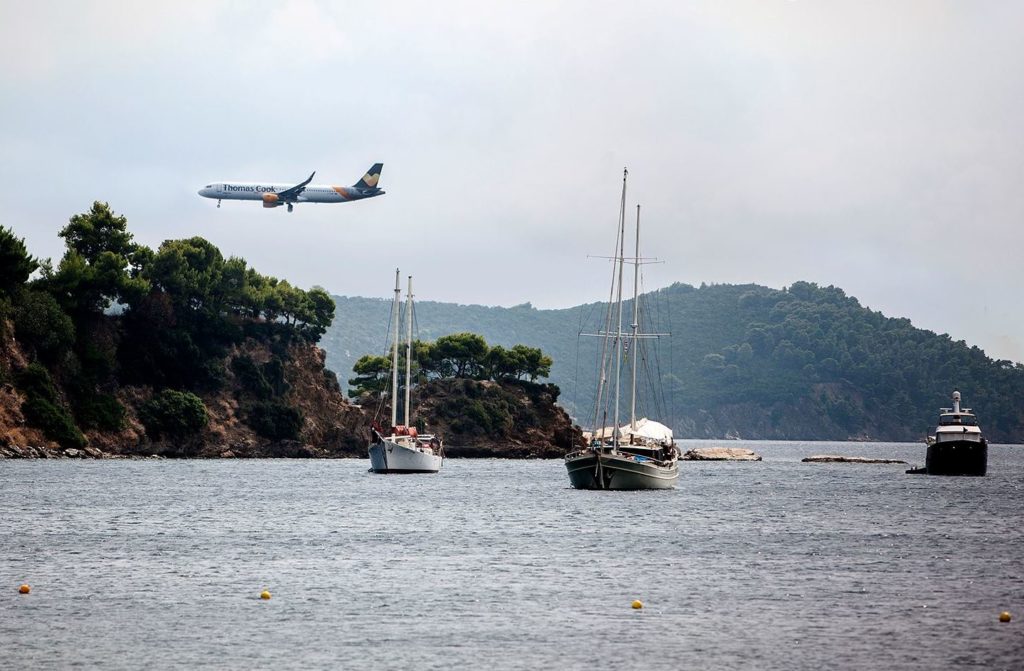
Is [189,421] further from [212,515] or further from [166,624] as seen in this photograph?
[166,624]

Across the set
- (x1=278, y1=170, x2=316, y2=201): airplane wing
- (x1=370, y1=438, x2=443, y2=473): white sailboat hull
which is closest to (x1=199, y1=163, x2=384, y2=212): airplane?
(x1=278, y1=170, x2=316, y2=201): airplane wing

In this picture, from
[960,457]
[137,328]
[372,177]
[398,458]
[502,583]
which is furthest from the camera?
[372,177]

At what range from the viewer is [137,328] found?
16975cm

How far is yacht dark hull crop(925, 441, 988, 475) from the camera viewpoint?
407 ft

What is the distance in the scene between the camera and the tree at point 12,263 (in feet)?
481

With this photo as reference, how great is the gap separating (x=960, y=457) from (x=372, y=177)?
322 feet

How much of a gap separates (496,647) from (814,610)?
33.8 ft

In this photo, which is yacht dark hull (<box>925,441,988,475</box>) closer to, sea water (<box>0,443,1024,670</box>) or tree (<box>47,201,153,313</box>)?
A: sea water (<box>0,443,1024,670</box>)

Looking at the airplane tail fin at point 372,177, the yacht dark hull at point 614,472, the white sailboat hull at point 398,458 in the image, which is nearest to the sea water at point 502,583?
the yacht dark hull at point 614,472

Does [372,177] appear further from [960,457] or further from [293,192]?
[960,457]

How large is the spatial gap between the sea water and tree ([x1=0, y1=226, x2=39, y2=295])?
225 ft

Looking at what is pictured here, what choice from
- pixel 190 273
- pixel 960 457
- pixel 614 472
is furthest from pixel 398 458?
pixel 190 273

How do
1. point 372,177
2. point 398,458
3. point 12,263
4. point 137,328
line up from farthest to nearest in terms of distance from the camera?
point 372,177 → point 137,328 → point 12,263 → point 398,458

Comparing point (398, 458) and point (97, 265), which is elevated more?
point (97, 265)
